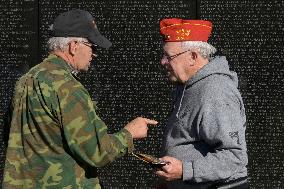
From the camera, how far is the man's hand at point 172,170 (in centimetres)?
357

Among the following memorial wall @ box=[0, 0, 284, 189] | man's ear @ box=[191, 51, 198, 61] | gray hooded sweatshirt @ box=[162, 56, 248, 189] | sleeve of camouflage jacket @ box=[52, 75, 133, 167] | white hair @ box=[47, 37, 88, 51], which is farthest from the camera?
memorial wall @ box=[0, 0, 284, 189]

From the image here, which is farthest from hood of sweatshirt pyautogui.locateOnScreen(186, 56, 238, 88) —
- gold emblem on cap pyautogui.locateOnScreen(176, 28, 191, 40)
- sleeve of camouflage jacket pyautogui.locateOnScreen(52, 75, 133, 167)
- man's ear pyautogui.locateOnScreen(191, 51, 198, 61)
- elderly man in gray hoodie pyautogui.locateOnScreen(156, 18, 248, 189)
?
sleeve of camouflage jacket pyautogui.locateOnScreen(52, 75, 133, 167)

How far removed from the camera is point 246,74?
625 centimetres

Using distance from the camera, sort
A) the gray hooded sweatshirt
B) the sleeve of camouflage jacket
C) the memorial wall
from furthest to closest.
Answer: the memorial wall, the gray hooded sweatshirt, the sleeve of camouflage jacket

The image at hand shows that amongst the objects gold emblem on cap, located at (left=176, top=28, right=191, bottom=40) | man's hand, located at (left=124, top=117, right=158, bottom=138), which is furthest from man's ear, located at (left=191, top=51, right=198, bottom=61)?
man's hand, located at (left=124, top=117, right=158, bottom=138)

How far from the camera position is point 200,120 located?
359 cm

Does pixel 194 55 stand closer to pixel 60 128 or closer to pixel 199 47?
pixel 199 47

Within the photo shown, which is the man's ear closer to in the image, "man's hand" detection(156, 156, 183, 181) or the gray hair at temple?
the gray hair at temple

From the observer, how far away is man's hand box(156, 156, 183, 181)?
3.57m

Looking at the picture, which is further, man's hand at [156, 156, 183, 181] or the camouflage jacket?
man's hand at [156, 156, 183, 181]

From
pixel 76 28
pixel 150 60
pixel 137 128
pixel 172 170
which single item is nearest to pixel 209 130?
pixel 172 170

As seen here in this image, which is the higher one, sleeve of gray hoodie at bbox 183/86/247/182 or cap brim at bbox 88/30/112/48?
cap brim at bbox 88/30/112/48

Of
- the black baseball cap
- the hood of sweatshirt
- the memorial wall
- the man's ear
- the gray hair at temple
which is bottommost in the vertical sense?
the memorial wall

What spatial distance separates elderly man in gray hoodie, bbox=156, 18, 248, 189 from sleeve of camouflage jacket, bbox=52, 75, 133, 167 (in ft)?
1.12
